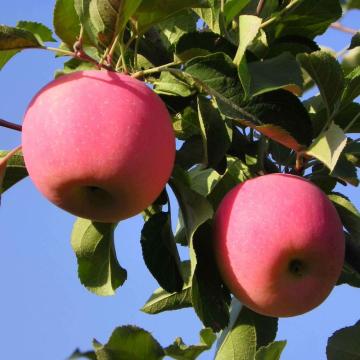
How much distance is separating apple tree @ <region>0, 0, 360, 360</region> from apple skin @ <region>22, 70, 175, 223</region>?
11cm

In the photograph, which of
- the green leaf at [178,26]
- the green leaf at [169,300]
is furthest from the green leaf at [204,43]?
the green leaf at [169,300]

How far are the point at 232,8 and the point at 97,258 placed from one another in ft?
2.31

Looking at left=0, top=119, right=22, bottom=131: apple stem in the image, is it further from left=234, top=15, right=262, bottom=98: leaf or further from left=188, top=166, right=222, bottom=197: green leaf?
left=234, top=15, right=262, bottom=98: leaf

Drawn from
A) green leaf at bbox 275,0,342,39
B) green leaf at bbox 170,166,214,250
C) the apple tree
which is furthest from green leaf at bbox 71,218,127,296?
green leaf at bbox 275,0,342,39

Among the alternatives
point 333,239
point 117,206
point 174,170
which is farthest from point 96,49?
point 333,239

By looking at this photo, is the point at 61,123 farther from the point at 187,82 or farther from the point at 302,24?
the point at 302,24

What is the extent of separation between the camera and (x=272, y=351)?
1.64 meters

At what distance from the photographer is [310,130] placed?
1763 millimetres

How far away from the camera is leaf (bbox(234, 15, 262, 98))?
1642mm

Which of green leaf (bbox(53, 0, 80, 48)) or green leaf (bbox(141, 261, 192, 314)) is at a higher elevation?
green leaf (bbox(53, 0, 80, 48))

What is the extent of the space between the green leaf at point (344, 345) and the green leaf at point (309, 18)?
2.47ft

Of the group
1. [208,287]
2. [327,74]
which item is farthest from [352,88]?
[208,287]

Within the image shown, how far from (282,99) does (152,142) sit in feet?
1.09

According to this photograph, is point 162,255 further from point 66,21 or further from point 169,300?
point 66,21
